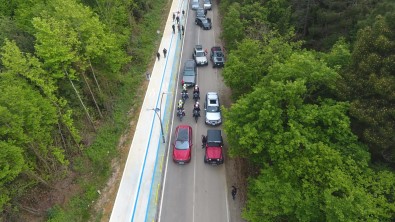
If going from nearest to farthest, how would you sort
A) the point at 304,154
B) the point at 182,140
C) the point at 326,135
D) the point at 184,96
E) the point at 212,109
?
the point at 304,154 < the point at 326,135 < the point at 182,140 < the point at 212,109 < the point at 184,96

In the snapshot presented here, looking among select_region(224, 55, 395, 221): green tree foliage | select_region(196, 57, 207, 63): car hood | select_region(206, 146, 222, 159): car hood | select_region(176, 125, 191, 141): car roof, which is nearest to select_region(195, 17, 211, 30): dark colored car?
select_region(196, 57, 207, 63): car hood

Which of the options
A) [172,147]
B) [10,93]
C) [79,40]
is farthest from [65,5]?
[172,147]

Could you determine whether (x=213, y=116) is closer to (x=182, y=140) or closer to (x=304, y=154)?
(x=182, y=140)

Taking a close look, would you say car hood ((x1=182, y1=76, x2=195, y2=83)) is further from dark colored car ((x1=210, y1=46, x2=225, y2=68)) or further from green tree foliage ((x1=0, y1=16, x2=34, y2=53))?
green tree foliage ((x1=0, y1=16, x2=34, y2=53))

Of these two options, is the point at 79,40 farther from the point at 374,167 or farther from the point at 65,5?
the point at 374,167

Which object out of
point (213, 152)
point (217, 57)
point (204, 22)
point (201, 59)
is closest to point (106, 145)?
point (213, 152)

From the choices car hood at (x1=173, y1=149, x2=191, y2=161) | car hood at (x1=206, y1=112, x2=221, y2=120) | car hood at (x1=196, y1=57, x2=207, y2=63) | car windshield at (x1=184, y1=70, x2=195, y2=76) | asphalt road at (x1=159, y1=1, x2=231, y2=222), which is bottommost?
asphalt road at (x1=159, y1=1, x2=231, y2=222)

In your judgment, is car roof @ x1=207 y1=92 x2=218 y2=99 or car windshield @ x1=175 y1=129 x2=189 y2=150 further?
car roof @ x1=207 y1=92 x2=218 y2=99
